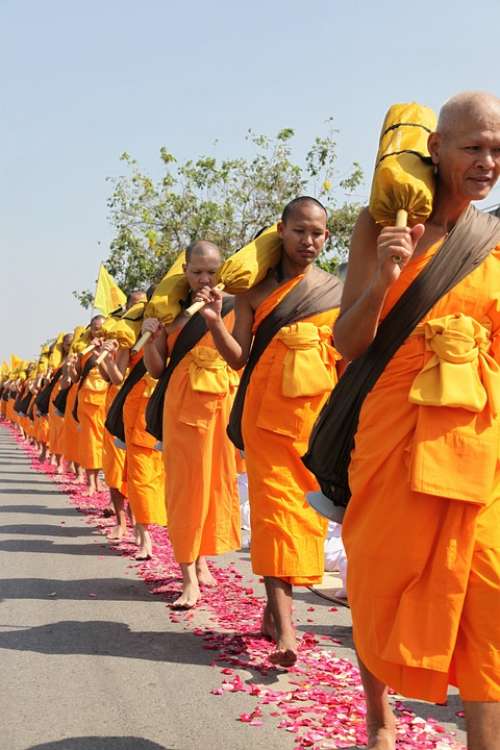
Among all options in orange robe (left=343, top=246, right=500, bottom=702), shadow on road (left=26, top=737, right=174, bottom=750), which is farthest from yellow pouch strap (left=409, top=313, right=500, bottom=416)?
shadow on road (left=26, top=737, right=174, bottom=750)

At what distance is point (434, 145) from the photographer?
318 cm

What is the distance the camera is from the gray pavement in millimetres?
4113

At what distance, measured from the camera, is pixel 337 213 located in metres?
25.1

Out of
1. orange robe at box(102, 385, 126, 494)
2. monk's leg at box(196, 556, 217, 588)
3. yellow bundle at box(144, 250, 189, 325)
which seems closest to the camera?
yellow bundle at box(144, 250, 189, 325)

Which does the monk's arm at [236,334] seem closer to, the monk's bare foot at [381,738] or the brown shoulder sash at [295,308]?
the brown shoulder sash at [295,308]

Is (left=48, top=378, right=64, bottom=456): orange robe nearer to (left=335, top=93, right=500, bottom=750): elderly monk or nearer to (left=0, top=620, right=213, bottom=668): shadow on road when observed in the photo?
(left=0, top=620, right=213, bottom=668): shadow on road

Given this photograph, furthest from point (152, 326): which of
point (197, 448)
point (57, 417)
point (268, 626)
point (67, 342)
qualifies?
point (57, 417)

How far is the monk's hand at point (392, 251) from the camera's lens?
114 inches

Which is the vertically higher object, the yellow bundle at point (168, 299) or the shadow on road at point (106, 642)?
the yellow bundle at point (168, 299)

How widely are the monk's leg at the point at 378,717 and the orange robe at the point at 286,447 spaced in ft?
4.87

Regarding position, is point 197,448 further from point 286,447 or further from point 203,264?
point 286,447

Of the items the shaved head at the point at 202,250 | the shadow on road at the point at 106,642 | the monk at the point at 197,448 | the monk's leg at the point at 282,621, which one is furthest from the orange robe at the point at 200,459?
the monk's leg at the point at 282,621

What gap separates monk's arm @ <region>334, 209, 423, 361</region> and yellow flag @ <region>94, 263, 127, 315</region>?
6.46 m

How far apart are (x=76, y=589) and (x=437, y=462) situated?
4913 mm
